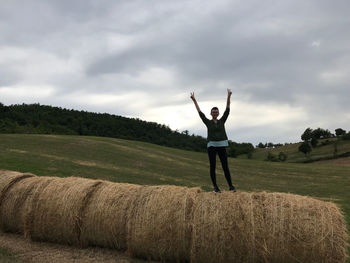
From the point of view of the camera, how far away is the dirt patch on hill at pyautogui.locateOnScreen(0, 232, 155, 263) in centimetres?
661

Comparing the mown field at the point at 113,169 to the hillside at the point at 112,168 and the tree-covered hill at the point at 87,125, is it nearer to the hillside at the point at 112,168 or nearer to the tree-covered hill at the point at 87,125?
the hillside at the point at 112,168

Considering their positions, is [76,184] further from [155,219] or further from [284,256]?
[284,256]

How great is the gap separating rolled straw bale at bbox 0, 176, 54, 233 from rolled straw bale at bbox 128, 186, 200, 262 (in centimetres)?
314

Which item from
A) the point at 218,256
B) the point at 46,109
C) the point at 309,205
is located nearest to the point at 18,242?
the point at 218,256

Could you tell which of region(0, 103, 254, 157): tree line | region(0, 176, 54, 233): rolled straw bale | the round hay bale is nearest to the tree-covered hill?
region(0, 103, 254, 157): tree line

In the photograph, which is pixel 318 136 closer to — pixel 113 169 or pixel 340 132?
pixel 340 132

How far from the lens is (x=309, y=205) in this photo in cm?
590

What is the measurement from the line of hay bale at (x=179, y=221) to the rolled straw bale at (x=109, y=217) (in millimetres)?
22

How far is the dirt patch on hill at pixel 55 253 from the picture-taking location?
661 centimetres

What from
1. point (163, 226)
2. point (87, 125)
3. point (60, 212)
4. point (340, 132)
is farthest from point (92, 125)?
point (163, 226)

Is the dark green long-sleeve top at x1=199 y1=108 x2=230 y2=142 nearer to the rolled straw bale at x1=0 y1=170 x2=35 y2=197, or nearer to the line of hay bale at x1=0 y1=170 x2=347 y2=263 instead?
the line of hay bale at x1=0 y1=170 x2=347 y2=263

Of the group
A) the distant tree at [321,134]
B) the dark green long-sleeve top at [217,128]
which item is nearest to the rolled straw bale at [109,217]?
the dark green long-sleeve top at [217,128]

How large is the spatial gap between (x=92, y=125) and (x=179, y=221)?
291 ft

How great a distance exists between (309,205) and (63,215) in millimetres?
5570
